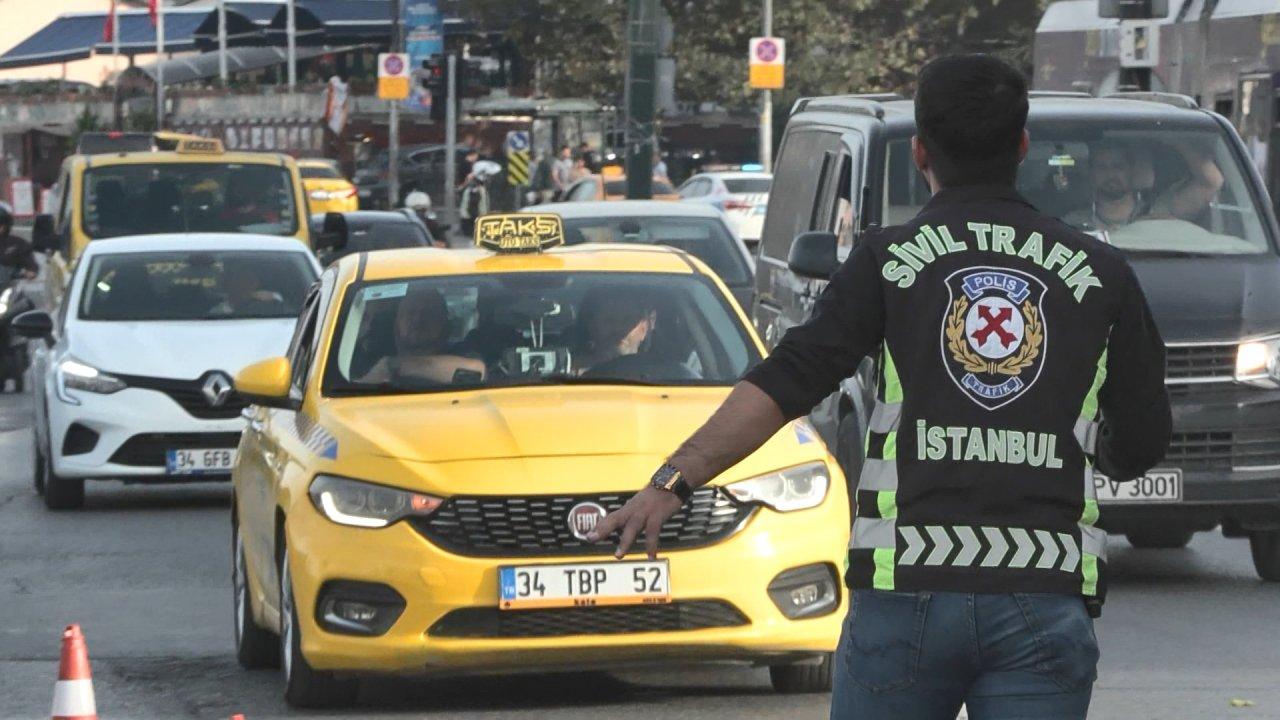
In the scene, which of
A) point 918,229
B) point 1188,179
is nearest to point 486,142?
point 1188,179

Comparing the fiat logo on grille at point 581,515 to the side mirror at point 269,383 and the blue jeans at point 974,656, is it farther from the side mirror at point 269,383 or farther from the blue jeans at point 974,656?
the blue jeans at point 974,656

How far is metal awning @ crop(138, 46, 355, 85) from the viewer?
85.3 metres

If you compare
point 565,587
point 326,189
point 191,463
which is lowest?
point 326,189

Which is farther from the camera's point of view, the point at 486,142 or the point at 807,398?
the point at 486,142

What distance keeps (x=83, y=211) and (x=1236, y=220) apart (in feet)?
38.6

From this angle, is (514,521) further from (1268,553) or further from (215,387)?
(215,387)

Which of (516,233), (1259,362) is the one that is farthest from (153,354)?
(1259,362)

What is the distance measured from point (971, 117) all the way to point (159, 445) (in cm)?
1091

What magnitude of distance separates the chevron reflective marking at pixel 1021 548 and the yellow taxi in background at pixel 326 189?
43.1 meters

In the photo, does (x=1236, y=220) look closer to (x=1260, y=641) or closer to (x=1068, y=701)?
(x=1260, y=641)

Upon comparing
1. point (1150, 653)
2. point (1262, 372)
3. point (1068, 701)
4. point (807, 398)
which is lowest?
point (1150, 653)

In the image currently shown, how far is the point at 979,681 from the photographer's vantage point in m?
3.93

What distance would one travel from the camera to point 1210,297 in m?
10.7

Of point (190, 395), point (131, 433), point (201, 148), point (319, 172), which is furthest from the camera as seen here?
point (319, 172)
